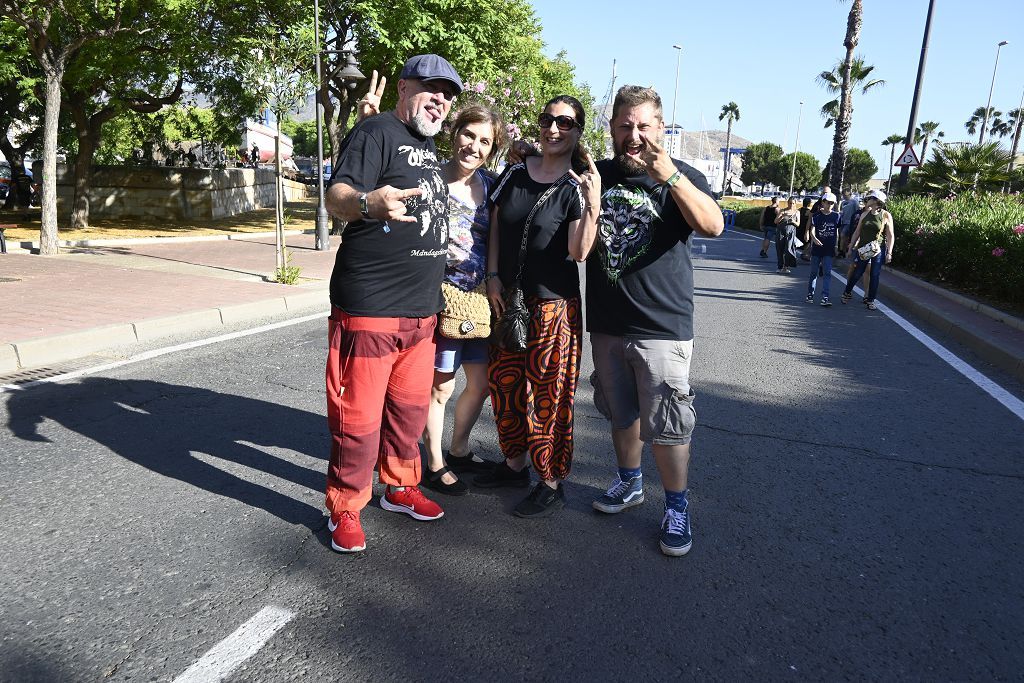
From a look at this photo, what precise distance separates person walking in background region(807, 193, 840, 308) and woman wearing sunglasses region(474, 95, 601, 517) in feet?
26.9

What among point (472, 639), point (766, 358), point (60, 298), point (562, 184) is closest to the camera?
point (472, 639)

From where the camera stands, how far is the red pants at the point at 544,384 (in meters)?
3.13

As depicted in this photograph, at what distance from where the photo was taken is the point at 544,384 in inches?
126

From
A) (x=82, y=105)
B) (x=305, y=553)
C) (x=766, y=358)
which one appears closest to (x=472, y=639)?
(x=305, y=553)

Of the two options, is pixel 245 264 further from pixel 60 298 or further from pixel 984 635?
pixel 984 635

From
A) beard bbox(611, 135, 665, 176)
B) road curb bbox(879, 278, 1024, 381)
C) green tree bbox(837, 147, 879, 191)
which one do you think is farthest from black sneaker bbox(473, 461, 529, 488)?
green tree bbox(837, 147, 879, 191)

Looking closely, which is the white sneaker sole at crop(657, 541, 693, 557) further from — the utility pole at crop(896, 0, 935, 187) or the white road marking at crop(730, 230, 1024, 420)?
the utility pole at crop(896, 0, 935, 187)

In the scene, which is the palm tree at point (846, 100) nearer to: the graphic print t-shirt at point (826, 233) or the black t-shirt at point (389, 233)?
the graphic print t-shirt at point (826, 233)

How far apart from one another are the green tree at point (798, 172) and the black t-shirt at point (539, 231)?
365ft

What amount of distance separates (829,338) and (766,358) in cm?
158

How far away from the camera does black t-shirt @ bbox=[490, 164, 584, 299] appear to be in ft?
9.87

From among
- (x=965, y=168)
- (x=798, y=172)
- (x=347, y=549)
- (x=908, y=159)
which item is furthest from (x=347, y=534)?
(x=798, y=172)

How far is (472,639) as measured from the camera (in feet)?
7.84

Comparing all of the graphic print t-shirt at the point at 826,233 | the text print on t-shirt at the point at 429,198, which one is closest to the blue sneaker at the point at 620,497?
the text print on t-shirt at the point at 429,198
